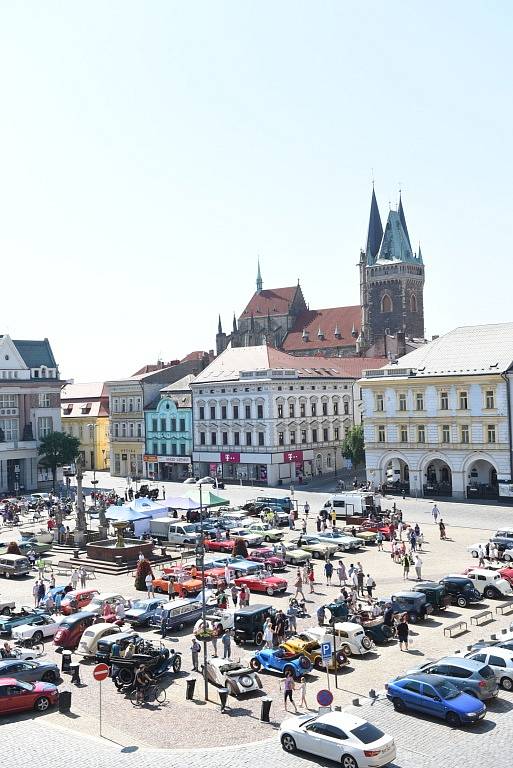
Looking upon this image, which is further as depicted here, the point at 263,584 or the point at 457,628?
the point at 263,584

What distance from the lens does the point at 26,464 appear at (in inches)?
3314

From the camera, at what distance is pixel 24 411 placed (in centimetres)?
8538

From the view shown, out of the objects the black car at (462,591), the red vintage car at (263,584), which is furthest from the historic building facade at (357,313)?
the black car at (462,591)

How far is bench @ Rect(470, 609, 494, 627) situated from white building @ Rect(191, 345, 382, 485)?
151 ft

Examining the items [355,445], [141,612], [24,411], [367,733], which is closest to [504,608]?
[141,612]

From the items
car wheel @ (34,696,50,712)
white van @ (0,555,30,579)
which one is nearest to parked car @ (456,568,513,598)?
car wheel @ (34,696,50,712)

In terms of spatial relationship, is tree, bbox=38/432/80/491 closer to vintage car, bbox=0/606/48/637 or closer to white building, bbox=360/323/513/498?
white building, bbox=360/323/513/498

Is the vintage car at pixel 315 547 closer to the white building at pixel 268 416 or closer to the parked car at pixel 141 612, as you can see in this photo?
the parked car at pixel 141 612

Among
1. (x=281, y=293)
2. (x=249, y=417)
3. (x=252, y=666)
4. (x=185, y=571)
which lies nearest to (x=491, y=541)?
(x=185, y=571)

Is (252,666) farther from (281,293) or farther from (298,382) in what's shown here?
(281,293)

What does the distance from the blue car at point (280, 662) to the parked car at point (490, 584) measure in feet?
38.3

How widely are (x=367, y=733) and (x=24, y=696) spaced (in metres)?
9.76

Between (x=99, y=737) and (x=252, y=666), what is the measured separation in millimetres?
6706

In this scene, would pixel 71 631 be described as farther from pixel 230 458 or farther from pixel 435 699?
pixel 230 458
